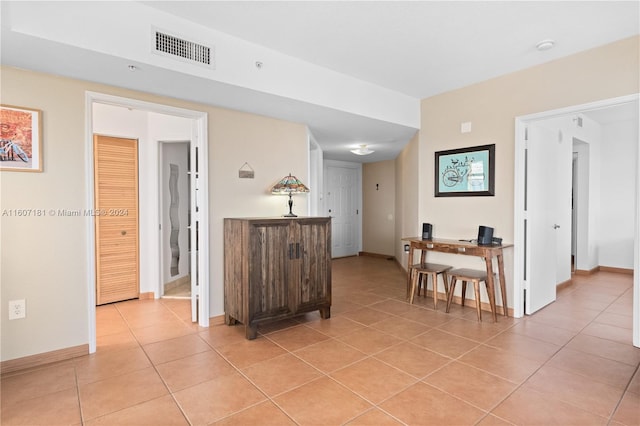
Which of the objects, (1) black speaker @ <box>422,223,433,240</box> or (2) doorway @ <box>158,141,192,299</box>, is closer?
(1) black speaker @ <box>422,223,433,240</box>

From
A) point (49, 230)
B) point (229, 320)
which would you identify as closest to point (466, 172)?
point (229, 320)

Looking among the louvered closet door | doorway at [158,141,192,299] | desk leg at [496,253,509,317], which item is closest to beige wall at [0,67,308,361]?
the louvered closet door

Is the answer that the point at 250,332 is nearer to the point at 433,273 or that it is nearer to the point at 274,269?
the point at 274,269

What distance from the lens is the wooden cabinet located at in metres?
3.09

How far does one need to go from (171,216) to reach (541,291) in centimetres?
494

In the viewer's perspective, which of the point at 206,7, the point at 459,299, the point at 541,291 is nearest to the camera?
the point at 206,7

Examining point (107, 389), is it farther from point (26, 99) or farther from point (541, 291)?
point (541, 291)

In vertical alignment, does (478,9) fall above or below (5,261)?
above

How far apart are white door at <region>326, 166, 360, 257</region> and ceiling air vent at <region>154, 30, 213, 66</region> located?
5057 mm

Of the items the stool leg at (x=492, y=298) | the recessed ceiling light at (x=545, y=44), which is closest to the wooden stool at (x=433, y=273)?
the stool leg at (x=492, y=298)

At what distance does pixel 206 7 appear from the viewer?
94.4 inches

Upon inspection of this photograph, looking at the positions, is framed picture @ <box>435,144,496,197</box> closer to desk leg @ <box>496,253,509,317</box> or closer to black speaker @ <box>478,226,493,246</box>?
black speaker @ <box>478,226,493,246</box>

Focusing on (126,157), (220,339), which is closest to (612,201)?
(220,339)

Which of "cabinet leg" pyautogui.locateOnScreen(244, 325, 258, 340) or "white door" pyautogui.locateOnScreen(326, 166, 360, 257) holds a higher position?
"white door" pyautogui.locateOnScreen(326, 166, 360, 257)
